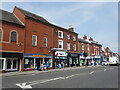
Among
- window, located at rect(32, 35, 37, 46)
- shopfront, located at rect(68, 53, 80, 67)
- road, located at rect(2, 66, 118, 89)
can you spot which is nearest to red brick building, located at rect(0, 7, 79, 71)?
window, located at rect(32, 35, 37, 46)

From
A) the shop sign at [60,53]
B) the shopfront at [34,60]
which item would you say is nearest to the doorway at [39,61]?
the shopfront at [34,60]

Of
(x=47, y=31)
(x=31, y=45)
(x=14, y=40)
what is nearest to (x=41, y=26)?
(x=47, y=31)

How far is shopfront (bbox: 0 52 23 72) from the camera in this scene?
17109 mm

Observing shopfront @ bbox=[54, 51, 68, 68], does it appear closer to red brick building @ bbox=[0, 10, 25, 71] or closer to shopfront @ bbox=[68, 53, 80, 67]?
shopfront @ bbox=[68, 53, 80, 67]

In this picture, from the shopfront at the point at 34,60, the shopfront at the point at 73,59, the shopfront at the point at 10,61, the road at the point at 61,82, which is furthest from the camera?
the shopfront at the point at 73,59

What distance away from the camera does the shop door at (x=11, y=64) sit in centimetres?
1805

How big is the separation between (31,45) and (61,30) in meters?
9.45

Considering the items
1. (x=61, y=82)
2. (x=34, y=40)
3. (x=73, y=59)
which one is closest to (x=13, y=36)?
(x=34, y=40)

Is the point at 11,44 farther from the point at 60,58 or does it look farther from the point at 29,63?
the point at 60,58

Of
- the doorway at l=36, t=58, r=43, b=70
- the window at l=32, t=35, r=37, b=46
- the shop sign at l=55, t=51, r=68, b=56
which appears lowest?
the doorway at l=36, t=58, r=43, b=70

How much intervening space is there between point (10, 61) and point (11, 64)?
459mm

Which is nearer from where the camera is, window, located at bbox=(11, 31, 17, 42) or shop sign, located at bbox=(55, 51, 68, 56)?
window, located at bbox=(11, 31, 17, 42)

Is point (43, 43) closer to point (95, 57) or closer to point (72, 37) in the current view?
point (72, 37)

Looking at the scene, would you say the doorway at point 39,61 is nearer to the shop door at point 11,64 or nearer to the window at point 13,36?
the shop door at point 11,64
